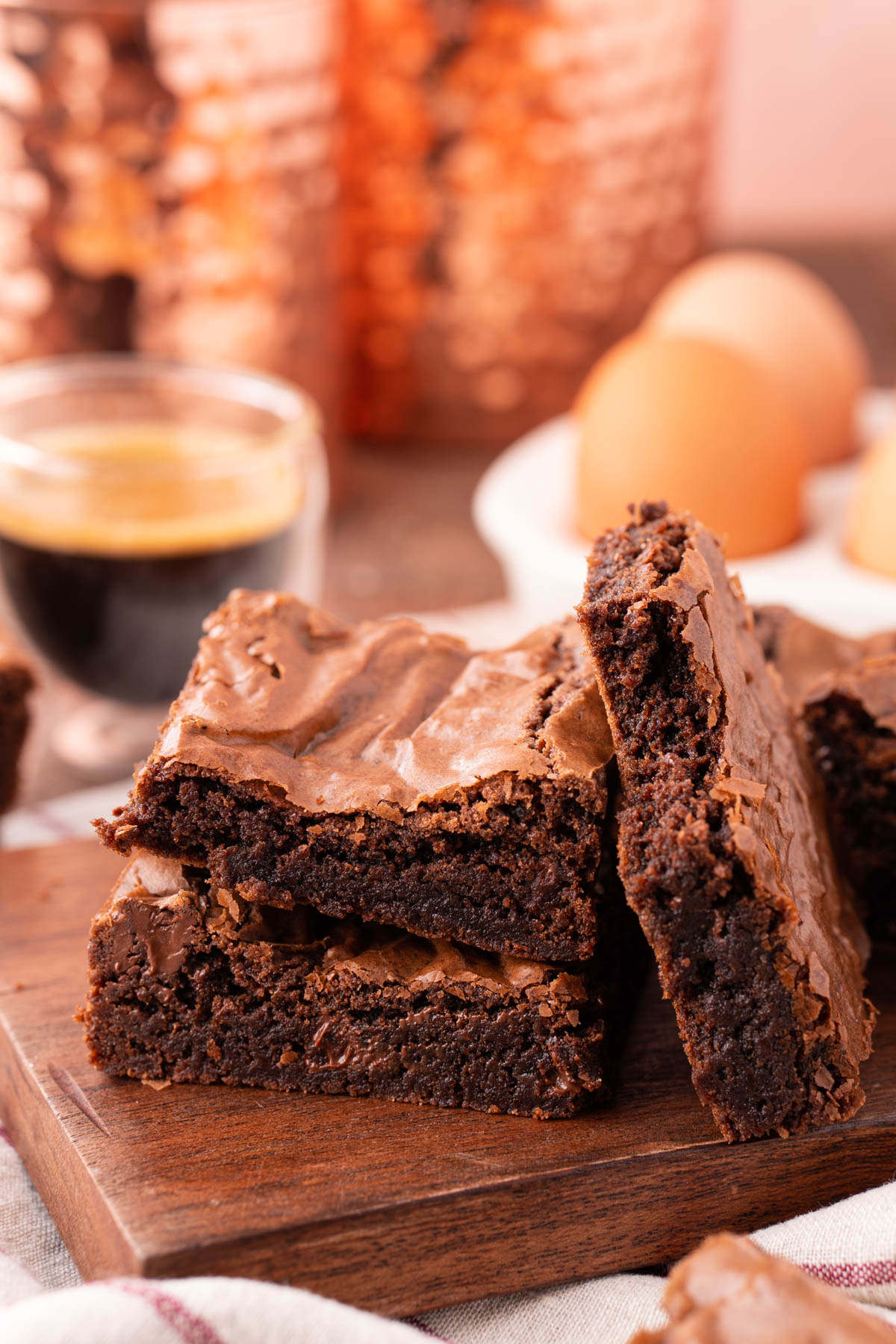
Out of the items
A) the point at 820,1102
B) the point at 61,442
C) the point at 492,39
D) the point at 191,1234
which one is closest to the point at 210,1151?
the point at 191,1234

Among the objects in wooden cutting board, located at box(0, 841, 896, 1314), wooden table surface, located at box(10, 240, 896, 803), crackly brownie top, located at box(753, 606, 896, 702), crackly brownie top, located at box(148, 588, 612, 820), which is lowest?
wooden table surface, located at box(10, 240, 896, 803)

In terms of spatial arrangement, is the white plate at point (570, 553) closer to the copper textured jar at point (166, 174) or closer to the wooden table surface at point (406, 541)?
the wooden table surface at point (406, 541)

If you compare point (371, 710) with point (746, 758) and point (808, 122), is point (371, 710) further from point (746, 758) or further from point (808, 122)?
point (808, 122)

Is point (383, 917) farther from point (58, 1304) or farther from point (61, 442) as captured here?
point (61, 442)

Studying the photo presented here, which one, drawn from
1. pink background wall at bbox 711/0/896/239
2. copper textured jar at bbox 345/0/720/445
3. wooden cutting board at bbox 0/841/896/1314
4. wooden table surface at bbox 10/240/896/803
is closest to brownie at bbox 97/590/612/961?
wooden cutting board at bbox 0/841/896/1314

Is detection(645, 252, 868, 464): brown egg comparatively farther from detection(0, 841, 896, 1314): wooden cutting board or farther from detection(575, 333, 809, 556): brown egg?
detection(0, 841, 896, 1314): wooden cutting board

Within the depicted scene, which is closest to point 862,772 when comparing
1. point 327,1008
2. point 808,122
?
point 327,1008
